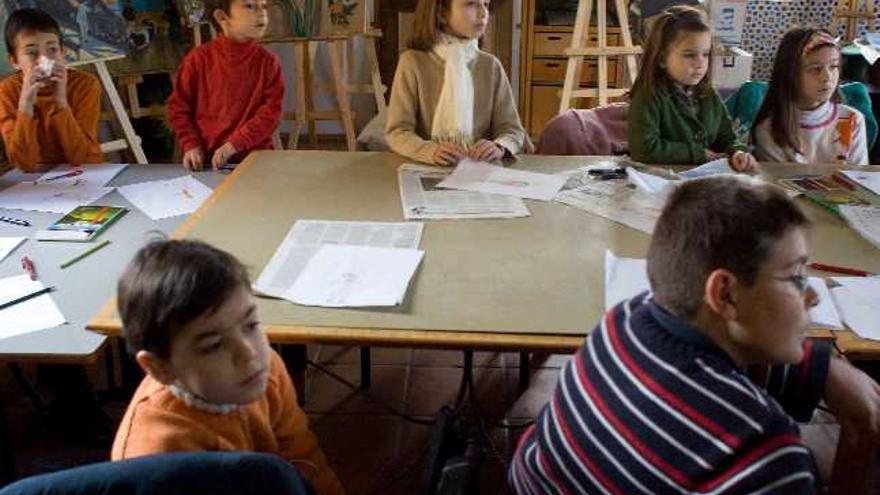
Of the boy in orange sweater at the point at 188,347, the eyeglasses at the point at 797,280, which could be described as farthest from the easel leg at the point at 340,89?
the eyeglasses at the point at 797,280

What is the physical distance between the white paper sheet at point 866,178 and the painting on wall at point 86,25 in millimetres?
2942

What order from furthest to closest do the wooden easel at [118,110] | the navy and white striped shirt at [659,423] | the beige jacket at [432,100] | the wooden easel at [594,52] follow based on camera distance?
the wooden easel at [594,52] → the wooden easel at [118,110] → the beige jacket at [432,100] → the navy and white striped shirt at [659,423]

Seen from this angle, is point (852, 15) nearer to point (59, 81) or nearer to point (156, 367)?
point (59, 81)

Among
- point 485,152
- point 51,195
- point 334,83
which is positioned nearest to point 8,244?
point 51,195

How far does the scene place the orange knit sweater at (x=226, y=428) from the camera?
111 cm

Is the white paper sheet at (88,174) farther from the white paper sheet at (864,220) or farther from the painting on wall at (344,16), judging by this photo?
the painting on wall at (344,16)

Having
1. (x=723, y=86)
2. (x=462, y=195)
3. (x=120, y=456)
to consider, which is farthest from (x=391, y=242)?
(x=723, y=86)

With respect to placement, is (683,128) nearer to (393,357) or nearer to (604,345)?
(393,357)

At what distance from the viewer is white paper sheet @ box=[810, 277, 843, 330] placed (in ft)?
4.70

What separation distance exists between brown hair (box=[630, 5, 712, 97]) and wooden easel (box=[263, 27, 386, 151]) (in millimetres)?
2269

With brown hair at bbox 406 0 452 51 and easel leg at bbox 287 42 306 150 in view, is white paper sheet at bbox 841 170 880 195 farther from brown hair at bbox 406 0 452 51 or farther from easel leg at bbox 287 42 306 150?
easel leg at bbox 287 42 306 150

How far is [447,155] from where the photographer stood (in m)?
2.29

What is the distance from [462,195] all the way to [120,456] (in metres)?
1.13

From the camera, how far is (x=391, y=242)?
69.1 inches
